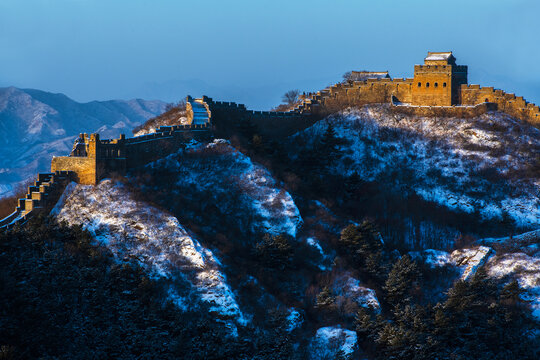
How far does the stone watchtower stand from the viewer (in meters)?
92.6

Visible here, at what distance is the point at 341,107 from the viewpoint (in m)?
95.2

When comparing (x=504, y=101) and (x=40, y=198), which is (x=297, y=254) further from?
(x=504, y=101)

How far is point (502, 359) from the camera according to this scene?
2662 inches

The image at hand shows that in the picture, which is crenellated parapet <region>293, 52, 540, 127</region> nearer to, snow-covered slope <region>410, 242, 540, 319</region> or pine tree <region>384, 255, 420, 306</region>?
snow-covered slope <region>410, 242, 540, 319</region>

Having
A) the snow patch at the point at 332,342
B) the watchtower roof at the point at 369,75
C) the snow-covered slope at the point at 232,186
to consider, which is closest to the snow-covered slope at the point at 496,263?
the snow-covered slope at the point at 232,186

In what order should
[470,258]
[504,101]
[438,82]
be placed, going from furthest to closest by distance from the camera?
1. [438,82]
2. [504,101]
3. [470,258]

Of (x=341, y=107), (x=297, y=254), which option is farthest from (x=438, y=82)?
(x=297, y=254)

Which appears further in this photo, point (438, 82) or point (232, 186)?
point (438, 82)

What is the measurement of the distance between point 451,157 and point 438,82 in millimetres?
9022

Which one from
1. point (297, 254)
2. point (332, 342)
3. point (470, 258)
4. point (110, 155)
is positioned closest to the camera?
point (332, 342)

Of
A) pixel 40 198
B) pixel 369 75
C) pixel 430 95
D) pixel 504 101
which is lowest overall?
pixel 40 198

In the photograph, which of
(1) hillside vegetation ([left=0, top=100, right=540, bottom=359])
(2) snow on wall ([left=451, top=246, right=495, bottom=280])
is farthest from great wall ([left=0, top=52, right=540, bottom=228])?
(2) snow on wall ([left=451, top=246, right=495, bottom=280])

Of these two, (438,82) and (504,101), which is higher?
(438,82)

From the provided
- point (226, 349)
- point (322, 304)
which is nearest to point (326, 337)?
point (322, 304)
